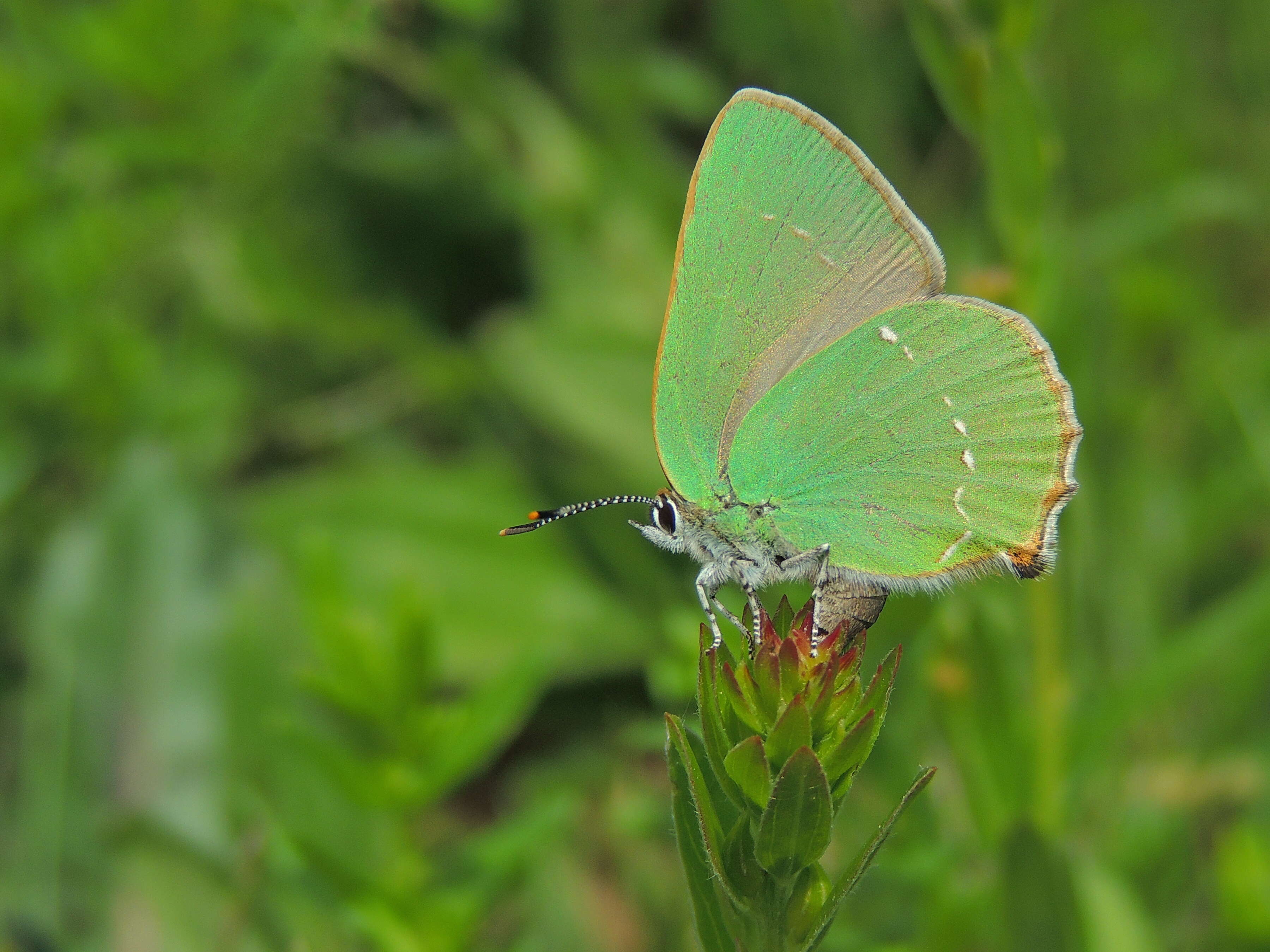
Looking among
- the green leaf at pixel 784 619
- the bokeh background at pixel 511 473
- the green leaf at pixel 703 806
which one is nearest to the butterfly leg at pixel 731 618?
the green leaf at pixel 784 619

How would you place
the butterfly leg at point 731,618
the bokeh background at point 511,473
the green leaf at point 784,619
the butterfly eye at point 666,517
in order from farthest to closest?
the bokeh background at point 511,473 < the butterfly eye at point 666,517 < the butterfly leg at point 731,618 < the green leaf at point 784,619

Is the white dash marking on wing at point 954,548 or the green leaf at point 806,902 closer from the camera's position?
the green leaf at point 806,902

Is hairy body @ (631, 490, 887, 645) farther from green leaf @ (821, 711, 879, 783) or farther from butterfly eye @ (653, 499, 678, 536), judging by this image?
green leaf @ (821, 711, 879, 783)

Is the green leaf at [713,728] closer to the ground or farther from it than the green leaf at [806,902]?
farther from it

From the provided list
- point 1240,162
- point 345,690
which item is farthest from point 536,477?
point 1240,162

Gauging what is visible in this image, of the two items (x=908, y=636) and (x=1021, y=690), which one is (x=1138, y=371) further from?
(x=908, y=636)

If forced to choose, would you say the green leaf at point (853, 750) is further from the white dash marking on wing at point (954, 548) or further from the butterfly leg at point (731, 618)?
the white dash marking on wing at point (954, 548)

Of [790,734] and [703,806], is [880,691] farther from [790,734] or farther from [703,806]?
[703,806]

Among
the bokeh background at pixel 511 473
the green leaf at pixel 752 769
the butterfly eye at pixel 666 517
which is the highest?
the green leaf at pixel 752 769
